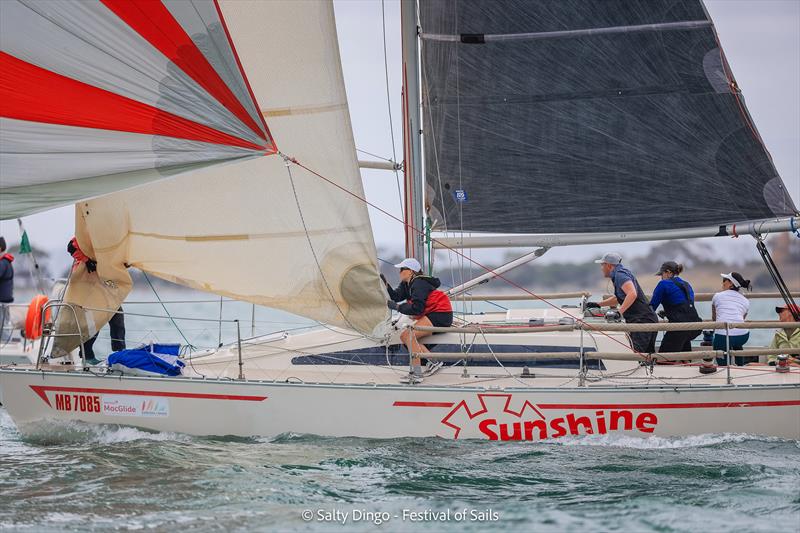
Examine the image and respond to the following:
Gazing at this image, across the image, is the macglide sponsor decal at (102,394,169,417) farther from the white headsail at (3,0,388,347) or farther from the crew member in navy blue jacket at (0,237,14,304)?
the crew member in navy blue jacket at (0,237,14,304)

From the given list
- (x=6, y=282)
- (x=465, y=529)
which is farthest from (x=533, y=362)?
(x=6, y=282)

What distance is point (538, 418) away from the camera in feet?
26.6

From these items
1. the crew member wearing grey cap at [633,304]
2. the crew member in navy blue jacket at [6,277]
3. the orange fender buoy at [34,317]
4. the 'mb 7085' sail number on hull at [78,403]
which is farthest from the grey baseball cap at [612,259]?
the crew member in navy blue jacket at [6,277]

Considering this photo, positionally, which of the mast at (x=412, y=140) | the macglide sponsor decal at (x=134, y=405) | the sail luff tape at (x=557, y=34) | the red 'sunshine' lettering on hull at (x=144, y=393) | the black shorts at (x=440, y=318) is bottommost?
the macglide sponsor decal at (x=134, y=405)

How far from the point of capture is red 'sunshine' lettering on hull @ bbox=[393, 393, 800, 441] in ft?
26.5

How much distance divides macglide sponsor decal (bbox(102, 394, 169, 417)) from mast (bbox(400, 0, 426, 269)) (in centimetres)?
286

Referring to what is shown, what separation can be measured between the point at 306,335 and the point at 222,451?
2080 millimetres

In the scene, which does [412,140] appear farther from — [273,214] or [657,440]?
[657,440]

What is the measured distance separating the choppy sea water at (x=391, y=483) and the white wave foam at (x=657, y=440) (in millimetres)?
13

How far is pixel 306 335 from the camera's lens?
32.4 feet

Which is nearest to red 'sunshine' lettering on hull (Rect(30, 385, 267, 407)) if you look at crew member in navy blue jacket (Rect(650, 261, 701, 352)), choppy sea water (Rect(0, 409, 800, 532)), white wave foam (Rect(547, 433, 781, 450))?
choppy sea water (Rect(0, 409, 800, 532))

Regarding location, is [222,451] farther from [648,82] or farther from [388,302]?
[648,82]

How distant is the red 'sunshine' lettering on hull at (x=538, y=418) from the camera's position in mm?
8070

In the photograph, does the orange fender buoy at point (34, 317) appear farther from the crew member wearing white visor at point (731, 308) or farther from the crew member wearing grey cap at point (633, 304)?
the crew member wearing white visor at point (731, 308)
